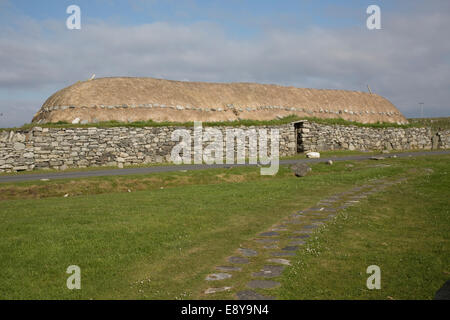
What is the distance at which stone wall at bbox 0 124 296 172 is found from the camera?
2836cm

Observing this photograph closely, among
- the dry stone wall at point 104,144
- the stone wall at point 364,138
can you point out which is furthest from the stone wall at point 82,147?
the stone wall at point 364,138

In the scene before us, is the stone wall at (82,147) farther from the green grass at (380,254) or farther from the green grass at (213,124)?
the green grass at (380,254)

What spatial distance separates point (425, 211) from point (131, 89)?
3081 centimetres

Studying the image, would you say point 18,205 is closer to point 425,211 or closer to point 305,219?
point 305,219

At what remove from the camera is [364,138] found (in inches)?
1777

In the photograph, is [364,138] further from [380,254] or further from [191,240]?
[191,240]

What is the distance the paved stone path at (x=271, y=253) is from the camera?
6.68 metres

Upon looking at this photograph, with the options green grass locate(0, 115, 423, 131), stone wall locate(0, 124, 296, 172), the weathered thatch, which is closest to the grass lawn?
stone wall locate(0, 124, 296, 172)

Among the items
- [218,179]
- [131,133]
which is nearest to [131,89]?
[131,133]

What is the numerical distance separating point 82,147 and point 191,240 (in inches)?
928

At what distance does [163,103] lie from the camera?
37.6 metres

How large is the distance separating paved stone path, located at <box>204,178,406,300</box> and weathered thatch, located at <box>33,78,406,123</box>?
998 inches

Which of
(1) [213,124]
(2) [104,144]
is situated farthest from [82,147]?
(1) [213,124]

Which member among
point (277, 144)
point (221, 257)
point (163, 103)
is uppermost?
point (163, 103)
